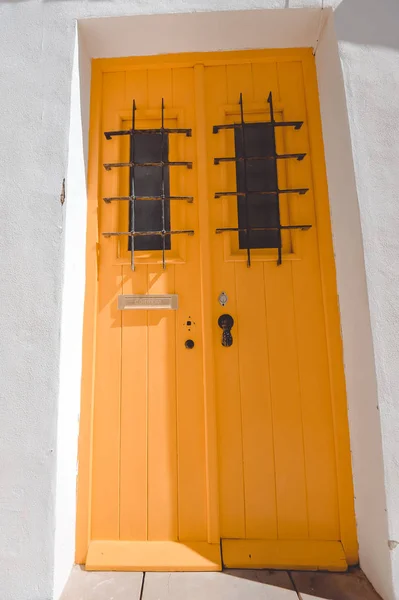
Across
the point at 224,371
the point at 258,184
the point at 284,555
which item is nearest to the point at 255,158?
the point at 258,184

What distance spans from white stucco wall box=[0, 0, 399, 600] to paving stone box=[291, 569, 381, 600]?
0.06 meters

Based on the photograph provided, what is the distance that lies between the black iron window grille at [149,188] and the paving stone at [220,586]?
154 centimetres

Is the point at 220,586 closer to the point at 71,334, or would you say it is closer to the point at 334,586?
the point at 334,586

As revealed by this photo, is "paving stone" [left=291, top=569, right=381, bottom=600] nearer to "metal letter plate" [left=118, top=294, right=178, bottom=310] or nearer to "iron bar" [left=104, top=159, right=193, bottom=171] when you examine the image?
"metal letter plate" [left=118, top=294, right=178, bottom=310]

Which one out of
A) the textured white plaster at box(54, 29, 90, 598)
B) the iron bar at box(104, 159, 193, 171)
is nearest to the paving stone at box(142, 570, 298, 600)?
the textured white plaster at box(54, 29, 90, 598)

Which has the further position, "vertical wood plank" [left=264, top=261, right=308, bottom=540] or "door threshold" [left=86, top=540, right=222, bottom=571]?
"vertical wood plank" [left=264, top=261, right=308, bottom=540]

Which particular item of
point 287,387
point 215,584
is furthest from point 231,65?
point 215,584

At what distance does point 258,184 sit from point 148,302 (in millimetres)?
960

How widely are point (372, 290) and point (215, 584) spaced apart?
59.6 inches

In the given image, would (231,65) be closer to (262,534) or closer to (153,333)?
(153,333)

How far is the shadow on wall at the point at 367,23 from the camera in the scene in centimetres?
201

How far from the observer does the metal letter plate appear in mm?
2072

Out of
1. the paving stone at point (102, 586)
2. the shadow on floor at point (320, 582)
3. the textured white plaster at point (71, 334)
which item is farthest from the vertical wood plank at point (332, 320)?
the textured white plaster at point (71, 334)

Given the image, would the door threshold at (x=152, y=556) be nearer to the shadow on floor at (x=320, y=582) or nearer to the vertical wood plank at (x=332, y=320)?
the shadow on floor at (x=320, y=582)
